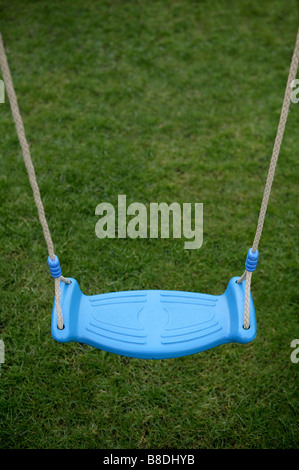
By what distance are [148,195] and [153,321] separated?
4.02 ft

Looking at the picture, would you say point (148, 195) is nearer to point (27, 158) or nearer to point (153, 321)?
point (153, 321)

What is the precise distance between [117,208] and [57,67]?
4.97 ft

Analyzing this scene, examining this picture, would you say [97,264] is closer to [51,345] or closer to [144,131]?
[51,345]

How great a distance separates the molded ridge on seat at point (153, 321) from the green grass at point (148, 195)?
52 centimetres

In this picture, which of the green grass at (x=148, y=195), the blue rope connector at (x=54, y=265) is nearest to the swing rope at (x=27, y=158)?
the blue rope connector at (x=54, y=265)

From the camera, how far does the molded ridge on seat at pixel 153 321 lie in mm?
1568

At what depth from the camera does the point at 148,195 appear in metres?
2.75

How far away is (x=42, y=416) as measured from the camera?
6.39 feet

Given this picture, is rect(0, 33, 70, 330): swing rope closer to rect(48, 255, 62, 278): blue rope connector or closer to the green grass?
rect(48, 255, 62, 278): blue rope connector

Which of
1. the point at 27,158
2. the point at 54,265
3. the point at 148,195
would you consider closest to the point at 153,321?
the point at 54,265

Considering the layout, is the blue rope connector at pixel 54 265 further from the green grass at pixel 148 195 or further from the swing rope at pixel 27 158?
the green grass at pixel 148 195

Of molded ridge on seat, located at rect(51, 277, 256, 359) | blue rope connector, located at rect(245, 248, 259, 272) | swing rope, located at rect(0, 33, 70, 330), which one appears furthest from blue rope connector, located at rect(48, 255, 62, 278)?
blue rope connector, located at rect(245, 248, 259, 272)

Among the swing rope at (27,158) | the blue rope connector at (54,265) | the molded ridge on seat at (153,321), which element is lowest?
the molded ridge on seat at (153,321)
